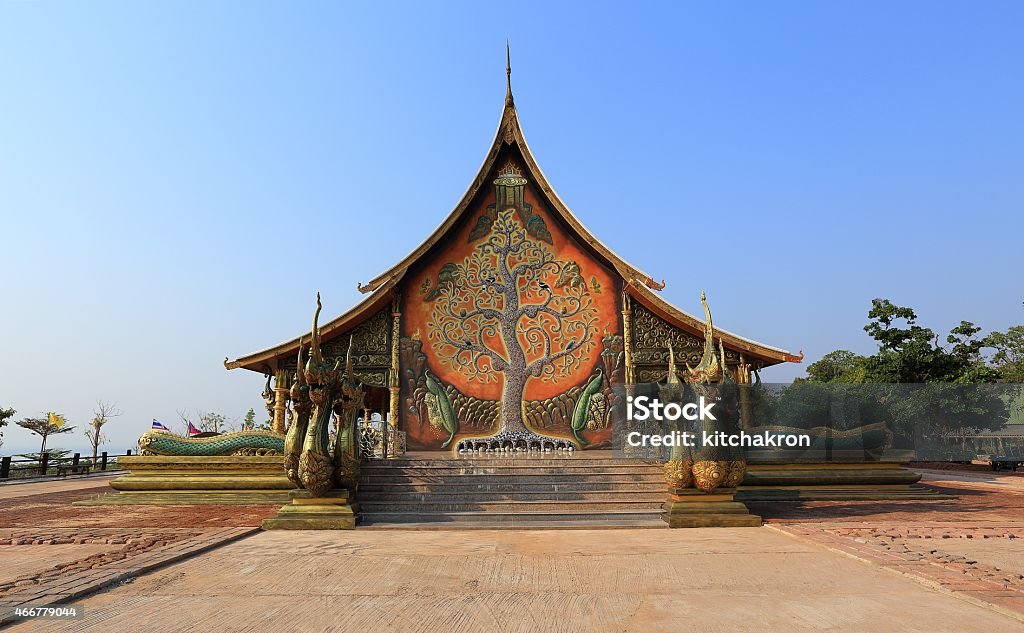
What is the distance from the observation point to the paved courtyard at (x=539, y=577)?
13.6ft

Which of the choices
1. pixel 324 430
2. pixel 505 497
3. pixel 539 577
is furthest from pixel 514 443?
pixel 539 577

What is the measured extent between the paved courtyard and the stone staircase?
0.72 m

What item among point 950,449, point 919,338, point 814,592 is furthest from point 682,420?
point 950,449

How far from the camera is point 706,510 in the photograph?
8312mm

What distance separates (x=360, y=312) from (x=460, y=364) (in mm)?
2413

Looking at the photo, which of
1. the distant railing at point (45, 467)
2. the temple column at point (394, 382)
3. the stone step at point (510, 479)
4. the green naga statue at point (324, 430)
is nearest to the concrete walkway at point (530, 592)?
the green naga statue at point (324, 430)

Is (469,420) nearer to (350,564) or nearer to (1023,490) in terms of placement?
(350,564)

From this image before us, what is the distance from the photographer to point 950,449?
2811cm

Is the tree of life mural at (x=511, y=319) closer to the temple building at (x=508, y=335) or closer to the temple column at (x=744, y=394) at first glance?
the temple building at (x=508, y=335)

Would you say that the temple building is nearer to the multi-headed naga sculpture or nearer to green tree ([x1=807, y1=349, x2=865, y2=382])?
the multi-headed naga sculpture

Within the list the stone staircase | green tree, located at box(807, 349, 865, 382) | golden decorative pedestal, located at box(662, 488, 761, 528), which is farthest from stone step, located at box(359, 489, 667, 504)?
green tree, located at box(807, 349, 865, 382)

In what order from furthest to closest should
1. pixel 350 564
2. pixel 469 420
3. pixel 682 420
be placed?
pixel 469 420, pixel 682 420, pixel 350 564

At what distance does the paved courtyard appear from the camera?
415 centimetres

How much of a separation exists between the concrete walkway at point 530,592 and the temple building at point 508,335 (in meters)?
6.30
